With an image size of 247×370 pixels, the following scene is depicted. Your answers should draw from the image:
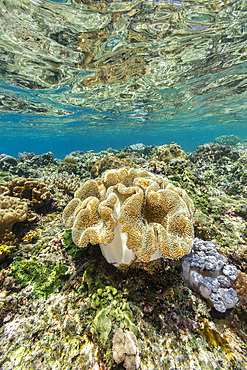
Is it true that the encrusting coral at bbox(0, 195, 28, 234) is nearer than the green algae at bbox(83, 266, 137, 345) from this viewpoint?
No

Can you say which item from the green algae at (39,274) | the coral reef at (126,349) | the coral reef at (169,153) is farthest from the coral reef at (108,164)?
the coral reef at (126,349)

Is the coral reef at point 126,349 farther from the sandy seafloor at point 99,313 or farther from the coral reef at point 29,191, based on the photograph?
the coral reef at point 29,191

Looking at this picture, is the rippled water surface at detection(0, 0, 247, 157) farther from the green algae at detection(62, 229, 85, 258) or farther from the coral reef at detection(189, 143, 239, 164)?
the green algae at detection(62, 229, 85, 258)

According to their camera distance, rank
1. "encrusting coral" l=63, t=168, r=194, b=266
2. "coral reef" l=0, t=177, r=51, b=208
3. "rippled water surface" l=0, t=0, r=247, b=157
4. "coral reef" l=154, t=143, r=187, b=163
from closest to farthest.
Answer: "encrusting coral" l=63, t=168, r=194, b=266, "coral reef" l=0, t=177, r=51, b=208, "rippled water surface" l=0, t=0, r=247, b=157, "coral reef" l=154, t=143, r=187, b=163

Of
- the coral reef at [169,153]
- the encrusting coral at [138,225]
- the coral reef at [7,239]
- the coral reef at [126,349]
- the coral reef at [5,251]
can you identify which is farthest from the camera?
the coral reef at [169,153]

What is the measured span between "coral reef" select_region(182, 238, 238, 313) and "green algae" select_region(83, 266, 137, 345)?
1180 millimetres

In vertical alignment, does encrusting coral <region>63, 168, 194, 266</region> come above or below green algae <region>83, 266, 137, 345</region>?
above

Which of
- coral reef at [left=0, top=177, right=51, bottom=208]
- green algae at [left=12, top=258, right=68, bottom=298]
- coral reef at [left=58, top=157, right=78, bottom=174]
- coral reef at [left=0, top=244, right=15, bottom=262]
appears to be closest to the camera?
green algae at [left=12, top=258, right=68, bottom=298]

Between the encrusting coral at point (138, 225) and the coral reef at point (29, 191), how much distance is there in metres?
2.31

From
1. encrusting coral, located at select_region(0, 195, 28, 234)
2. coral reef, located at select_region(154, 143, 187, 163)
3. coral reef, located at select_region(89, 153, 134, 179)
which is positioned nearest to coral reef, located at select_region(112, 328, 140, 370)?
encrusting coral, located at select_region(0, 195, 28, 234)

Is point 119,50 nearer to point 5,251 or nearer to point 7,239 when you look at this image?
point 7,239

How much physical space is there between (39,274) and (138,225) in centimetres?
177

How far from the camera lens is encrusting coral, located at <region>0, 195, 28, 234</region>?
3.11 m

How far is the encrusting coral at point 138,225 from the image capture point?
1899mm
